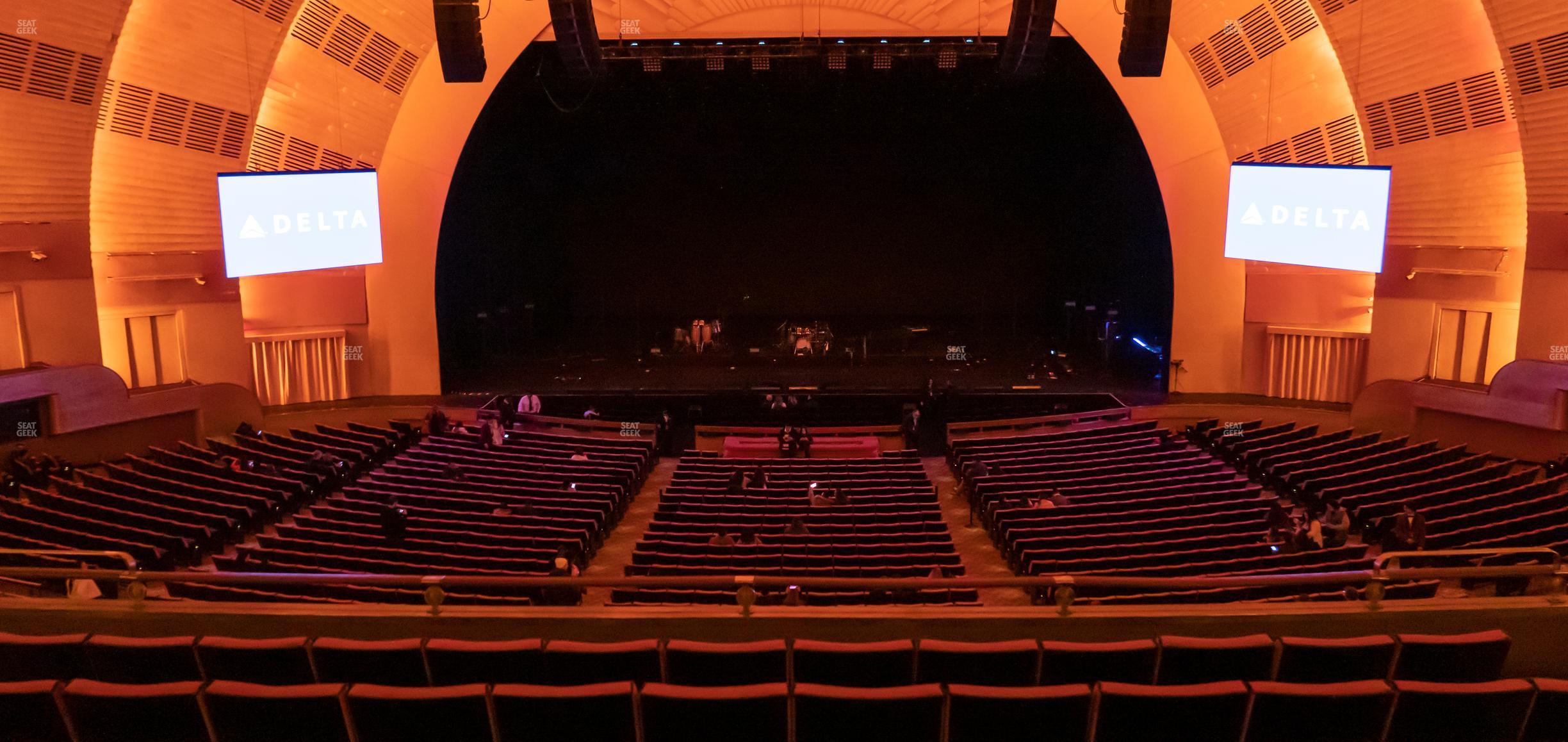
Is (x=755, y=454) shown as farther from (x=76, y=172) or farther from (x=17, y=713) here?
(x=17, y=713)

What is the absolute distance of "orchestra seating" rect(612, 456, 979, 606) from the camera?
982 cm

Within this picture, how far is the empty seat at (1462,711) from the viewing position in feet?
14.6

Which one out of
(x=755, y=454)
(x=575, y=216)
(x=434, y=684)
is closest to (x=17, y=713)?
(x=434, y=684)

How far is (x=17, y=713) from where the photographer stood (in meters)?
4.57

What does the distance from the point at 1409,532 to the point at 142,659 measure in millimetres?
11231

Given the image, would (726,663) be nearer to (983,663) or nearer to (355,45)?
(983,663)

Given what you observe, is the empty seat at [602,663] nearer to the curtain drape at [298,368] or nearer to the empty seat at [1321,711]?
the empty seat at [1321,711]

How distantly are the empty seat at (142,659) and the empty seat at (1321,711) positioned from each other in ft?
16.0

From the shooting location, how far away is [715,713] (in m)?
4.43

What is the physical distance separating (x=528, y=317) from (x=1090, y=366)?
13.5 metres

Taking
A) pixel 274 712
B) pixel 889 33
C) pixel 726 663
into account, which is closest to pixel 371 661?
pixel 274 712

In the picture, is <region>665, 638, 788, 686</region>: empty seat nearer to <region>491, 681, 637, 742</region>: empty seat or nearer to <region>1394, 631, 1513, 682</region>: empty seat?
<region>491, 681, 637, 742</region>: empty seat

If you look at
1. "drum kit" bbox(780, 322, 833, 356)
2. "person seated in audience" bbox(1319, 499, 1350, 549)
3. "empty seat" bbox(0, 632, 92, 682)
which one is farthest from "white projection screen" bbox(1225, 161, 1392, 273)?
"empty seat" bbox(0, 632, 92, 682)

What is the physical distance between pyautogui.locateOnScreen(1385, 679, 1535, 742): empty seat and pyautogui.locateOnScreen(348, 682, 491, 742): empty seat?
160 inches
